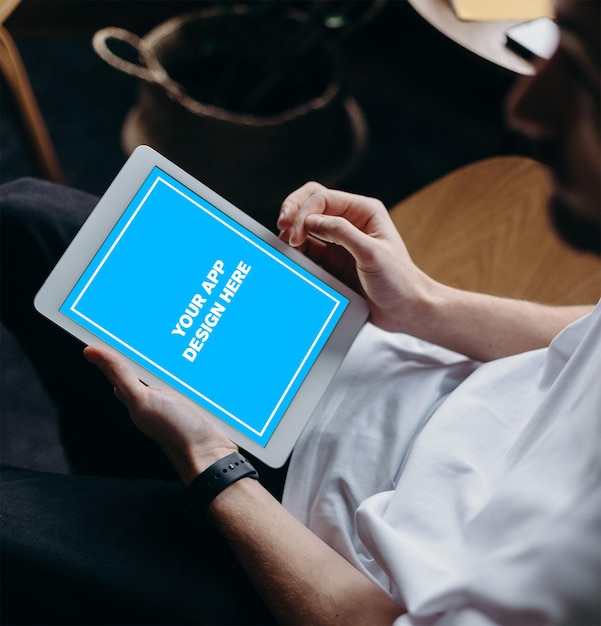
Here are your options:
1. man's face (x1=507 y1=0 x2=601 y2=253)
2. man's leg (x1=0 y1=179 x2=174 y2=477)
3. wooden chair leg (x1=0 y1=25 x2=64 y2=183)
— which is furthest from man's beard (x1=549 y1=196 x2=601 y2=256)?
wooden chair leg (x1=0 y1=25 x2=64 y2=183)

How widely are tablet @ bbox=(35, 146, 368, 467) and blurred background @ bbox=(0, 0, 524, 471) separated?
0.69 metres

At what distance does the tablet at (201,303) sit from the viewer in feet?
2.46

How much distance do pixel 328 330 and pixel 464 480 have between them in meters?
0.24

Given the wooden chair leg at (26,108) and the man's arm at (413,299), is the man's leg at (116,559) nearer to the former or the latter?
the man's arm at (413,299)

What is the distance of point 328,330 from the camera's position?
0.86 metres

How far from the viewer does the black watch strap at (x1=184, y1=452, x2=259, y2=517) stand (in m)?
0.75

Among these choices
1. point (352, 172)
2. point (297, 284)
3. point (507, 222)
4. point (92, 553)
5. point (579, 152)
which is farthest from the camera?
point (352, 172)

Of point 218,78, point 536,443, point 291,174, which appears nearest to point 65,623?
point 536,443

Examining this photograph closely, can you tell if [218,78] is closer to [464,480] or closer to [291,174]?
[291,174]

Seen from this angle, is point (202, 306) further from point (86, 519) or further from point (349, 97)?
point (349, 97)

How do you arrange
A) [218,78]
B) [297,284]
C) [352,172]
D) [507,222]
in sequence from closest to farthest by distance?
[297,284] < [507,222] < [218,78] < [352,172]

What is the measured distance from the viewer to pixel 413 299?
0.88 m

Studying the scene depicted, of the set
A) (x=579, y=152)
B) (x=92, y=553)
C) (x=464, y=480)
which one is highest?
(x=579, y=152)

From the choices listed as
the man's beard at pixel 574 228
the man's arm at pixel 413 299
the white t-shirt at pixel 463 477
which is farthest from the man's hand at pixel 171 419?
the man's beard at pixel 574 228
